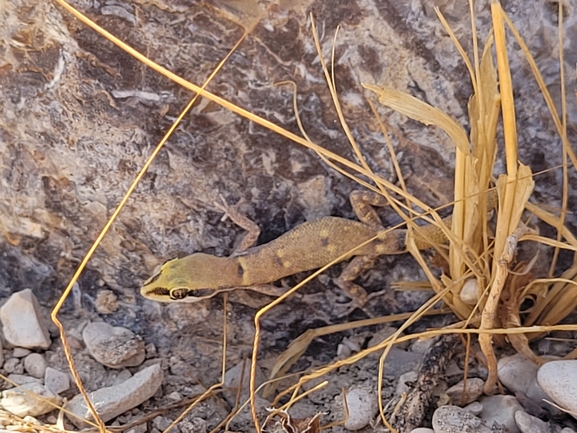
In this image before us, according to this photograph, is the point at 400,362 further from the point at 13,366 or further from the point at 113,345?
the point at 13,366

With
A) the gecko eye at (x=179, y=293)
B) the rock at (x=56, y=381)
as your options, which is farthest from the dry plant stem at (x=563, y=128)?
the rock at (x=56, y=381)

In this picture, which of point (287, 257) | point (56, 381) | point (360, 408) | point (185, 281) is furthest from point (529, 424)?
point (56, 381)

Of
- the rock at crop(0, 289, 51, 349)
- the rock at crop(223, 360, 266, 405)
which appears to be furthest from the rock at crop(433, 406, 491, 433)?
the rock at crop(0, 289, 51, 349)

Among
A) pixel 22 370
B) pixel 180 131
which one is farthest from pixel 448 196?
pixel 22 370

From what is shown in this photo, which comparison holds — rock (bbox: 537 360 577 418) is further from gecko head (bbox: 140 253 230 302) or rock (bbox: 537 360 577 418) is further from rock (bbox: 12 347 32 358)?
rock (bbox: 12 347 32 358)

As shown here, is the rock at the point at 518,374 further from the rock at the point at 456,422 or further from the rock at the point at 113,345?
the rock at the point at 113,345

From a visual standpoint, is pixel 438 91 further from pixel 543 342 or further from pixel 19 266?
pixel 19 266

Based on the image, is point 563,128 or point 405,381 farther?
point 405,381
